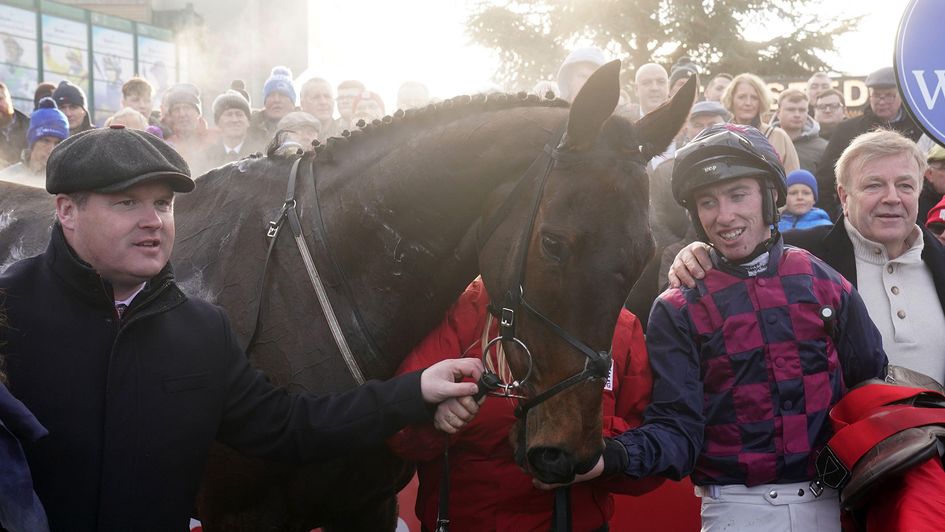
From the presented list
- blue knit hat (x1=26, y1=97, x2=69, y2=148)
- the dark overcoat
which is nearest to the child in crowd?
the dark overcoat

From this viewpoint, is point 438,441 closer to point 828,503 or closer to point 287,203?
point 287,203

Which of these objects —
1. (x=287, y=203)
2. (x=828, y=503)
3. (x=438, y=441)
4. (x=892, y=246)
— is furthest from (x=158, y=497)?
(x=892, y=246)

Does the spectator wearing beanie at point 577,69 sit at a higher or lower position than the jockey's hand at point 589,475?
higher

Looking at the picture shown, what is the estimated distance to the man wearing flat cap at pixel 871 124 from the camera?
7.12m

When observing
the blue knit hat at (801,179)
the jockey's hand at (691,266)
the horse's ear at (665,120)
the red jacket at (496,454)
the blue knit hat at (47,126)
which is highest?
the blue knit hat at (47,126)

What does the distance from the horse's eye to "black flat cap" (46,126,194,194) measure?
1034 millimetres

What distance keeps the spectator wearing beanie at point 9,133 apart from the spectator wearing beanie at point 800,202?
20.5 feet

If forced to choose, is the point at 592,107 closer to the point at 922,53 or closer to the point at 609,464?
the point at 609,464

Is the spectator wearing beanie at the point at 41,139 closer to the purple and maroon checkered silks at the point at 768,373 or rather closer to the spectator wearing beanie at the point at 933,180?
the purple and maroon checkered silks at the point at 768,373

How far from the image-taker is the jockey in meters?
2.88

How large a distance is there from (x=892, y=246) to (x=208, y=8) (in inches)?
897

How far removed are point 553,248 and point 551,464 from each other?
2.02 feet

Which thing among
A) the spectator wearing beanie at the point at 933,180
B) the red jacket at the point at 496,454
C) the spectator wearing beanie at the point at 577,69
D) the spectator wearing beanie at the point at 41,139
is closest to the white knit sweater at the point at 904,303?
the red jacket at the point at 496,454

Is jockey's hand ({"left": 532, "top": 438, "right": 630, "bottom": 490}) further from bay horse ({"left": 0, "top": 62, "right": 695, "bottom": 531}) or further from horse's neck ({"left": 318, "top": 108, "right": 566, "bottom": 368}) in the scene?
horse's neck ({"left": 318, "top": 108, "right": 566, "bottom": 368})
